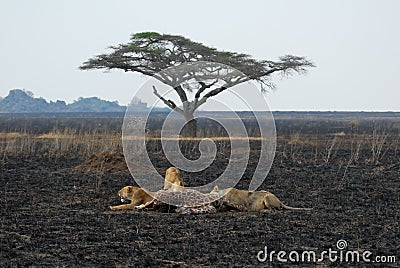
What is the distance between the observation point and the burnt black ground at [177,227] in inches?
307

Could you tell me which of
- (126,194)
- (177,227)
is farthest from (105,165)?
(177,227)

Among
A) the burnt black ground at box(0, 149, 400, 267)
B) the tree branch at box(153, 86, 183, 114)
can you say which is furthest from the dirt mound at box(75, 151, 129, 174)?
the tree branch at box(153, 86, 183, 114)

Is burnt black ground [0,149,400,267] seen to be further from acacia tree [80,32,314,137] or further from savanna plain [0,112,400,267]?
acacia tree [80,32,314,137]

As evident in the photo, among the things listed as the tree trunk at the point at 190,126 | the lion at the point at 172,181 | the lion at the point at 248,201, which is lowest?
the lion at the point at 248,201

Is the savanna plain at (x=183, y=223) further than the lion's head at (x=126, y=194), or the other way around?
the lion's head at (x=126, y=194)

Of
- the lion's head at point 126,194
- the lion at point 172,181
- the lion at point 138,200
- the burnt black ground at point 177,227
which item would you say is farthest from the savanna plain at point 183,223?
the lion at point 172,181

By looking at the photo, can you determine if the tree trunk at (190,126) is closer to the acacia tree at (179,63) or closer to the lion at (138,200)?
the acacia tree at (179,63)

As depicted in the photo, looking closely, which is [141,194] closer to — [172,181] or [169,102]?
[172,181]

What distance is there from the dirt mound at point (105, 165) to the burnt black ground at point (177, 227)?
2.38m

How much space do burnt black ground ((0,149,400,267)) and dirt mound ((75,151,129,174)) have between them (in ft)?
7.82

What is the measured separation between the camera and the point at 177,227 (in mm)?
9500

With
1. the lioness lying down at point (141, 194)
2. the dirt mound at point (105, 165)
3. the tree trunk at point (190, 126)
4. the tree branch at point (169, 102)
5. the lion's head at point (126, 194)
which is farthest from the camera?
the tree trunk at point (190, 126)

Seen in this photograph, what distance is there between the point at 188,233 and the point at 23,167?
10124mm

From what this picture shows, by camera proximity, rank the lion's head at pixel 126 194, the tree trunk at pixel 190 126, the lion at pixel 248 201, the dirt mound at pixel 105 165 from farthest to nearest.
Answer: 1. the tree trunk at pixel 190 126
2. the dirt mound at pixel 105 165
3. the lion's head at pixel 126 194
4. the lion at pixel 248 201
